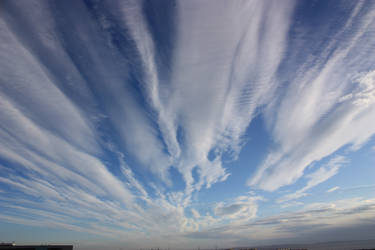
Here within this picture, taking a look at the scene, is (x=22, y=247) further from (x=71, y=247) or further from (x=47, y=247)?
(x=71, y=247)

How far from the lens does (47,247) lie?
95812 mm

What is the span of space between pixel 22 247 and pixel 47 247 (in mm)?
12768

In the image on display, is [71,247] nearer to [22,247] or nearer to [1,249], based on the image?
[22,247]

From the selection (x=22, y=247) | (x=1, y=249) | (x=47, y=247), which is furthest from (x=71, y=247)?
(x=1, y=249)

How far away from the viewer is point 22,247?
3780 inches

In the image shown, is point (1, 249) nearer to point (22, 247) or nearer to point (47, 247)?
point (22, 247)

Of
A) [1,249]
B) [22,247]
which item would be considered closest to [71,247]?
[22,247]

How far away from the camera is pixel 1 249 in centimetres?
9925

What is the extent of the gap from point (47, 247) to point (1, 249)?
2697 cm

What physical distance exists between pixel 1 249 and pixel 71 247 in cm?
3641

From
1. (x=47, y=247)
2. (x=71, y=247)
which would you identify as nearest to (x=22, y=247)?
(x=47, y=247)

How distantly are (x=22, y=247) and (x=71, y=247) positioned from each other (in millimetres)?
22994
